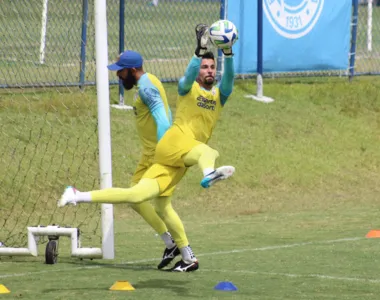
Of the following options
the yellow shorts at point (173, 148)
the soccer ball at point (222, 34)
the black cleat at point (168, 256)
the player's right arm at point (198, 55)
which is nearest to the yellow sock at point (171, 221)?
→ the black cleat at point (168, 256)

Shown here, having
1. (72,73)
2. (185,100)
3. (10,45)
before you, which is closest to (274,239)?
(185,100)

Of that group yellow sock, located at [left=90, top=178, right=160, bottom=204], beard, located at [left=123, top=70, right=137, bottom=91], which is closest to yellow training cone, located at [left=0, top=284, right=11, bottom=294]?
yellow sock, located at [left=90, top=178, right=160, bottom=204]

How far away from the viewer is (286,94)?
2016cm

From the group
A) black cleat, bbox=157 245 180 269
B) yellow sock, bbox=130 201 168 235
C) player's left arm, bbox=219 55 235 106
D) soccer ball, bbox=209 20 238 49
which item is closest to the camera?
soccer ball, bbox=209 20 238 49

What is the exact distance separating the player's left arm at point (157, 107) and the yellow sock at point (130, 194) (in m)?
0.49

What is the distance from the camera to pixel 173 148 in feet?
34.4

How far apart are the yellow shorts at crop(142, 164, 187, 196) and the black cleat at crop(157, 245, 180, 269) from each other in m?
0.77

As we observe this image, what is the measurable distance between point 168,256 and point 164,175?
3.36 ft

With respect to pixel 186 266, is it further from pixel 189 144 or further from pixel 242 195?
pixel 242 195

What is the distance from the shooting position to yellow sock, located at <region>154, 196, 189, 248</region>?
10.8m

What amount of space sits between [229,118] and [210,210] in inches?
126

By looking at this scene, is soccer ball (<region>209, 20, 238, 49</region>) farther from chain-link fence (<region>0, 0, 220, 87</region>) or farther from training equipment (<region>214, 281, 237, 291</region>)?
chain-link fence (<region>0, 0, 220, 87</region>)

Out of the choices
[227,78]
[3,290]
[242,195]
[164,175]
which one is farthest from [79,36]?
[3,290]

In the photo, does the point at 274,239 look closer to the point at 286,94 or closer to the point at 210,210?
the point at 210,210
